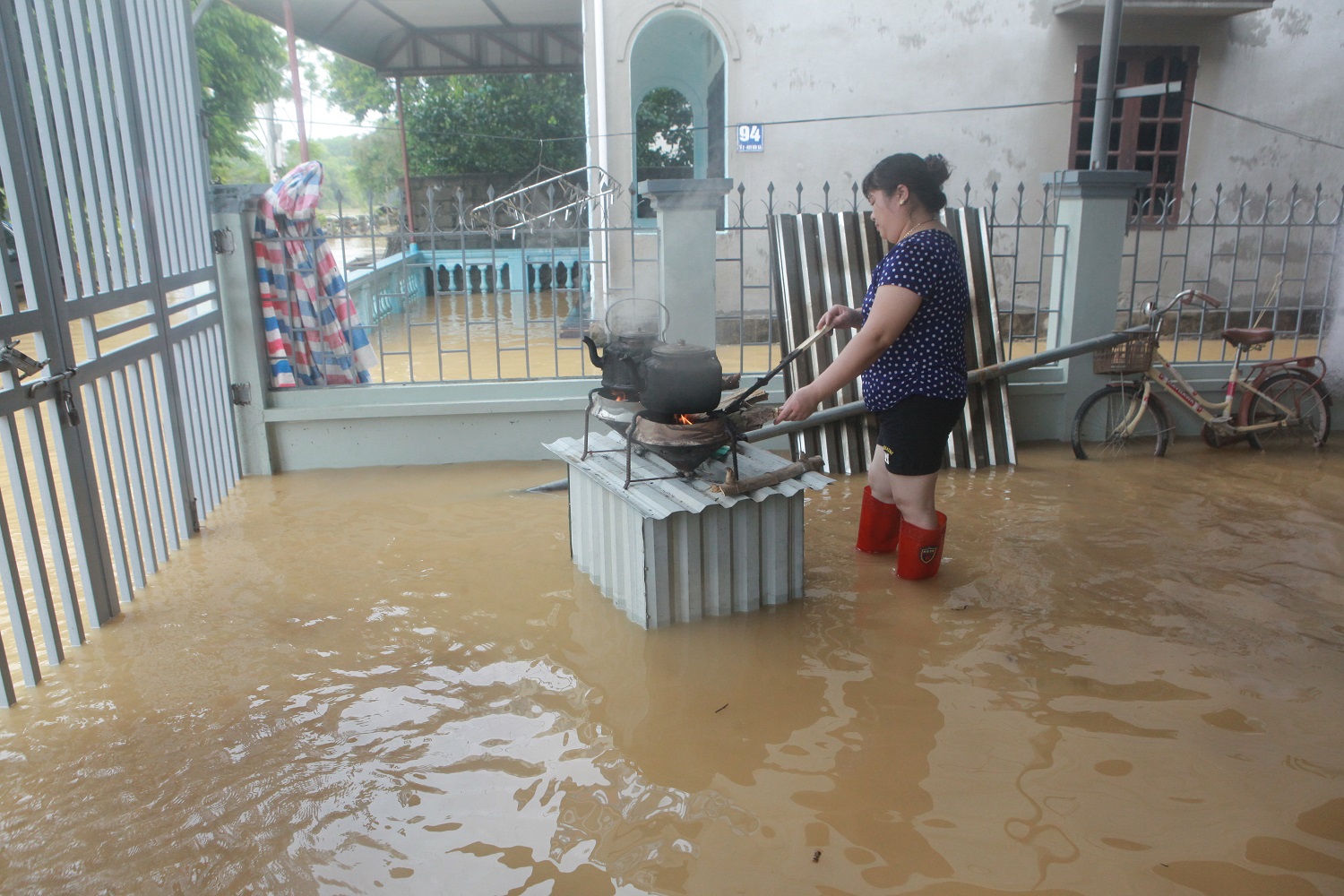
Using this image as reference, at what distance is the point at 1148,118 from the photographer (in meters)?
10.1

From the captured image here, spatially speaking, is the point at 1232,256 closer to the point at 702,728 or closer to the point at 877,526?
the point at 877,526

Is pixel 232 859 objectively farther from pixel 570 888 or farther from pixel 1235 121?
pixel 1235 121

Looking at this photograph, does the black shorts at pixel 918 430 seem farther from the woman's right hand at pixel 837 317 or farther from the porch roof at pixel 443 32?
the porch roof at pixel 443 32

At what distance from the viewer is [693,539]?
11.8ft

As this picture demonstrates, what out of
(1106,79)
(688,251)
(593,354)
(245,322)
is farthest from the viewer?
(1106,79)

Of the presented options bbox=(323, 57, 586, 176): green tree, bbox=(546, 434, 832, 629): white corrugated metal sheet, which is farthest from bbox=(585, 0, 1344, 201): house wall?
bbox=(323, 57, 586, 176): green tree

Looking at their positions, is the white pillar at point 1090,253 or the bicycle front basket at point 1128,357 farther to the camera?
the white pillar at point 1090,253

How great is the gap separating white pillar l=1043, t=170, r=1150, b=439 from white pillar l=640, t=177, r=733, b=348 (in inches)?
97.9

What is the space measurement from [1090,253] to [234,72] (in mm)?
17534

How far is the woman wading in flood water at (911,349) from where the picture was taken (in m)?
3.56

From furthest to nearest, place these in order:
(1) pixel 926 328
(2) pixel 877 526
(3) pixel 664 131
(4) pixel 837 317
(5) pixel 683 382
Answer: (3) pixel 664 131 < (2) pixel 877 526 < (4) pixel 837 317 < (1) pixel 926 328 < (5) pixel 683 382

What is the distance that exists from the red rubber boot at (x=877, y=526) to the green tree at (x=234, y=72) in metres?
16.0

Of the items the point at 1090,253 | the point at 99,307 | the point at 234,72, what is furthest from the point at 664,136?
the point at 99,307

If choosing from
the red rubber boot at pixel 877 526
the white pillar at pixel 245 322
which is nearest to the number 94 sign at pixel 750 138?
the white pillar at pixel 245 322
